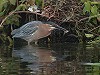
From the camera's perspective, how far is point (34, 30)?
10.4 metres

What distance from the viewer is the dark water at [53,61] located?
588cm

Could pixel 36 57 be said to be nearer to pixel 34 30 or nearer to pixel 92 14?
pixel 34 30

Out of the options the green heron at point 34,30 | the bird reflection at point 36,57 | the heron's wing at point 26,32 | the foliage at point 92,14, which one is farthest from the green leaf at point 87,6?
the bird reflection at point 36,57

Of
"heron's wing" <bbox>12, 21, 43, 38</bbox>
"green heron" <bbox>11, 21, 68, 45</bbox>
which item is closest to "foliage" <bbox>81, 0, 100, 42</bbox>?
"green heron" <bbox>11, 21, 68, 45</bbox>

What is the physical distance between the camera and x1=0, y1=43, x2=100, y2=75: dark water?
588 centimetres

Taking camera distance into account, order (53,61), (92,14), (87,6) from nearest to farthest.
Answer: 1. (53,61)
2. (87,6)
3. (92,14)

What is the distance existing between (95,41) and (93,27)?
28.3 inches

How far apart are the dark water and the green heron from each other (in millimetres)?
972

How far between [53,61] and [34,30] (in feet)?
11.5

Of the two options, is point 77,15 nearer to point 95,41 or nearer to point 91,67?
point 95,41

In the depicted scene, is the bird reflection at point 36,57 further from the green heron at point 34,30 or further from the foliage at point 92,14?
the foliage at point 92,14

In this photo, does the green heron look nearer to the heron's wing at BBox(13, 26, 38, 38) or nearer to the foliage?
the heron's wing at BBox(13, 26, 38, 38)

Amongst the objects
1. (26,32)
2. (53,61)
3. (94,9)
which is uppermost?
(94,9)

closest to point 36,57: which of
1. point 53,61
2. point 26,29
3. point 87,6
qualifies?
point 53,61
